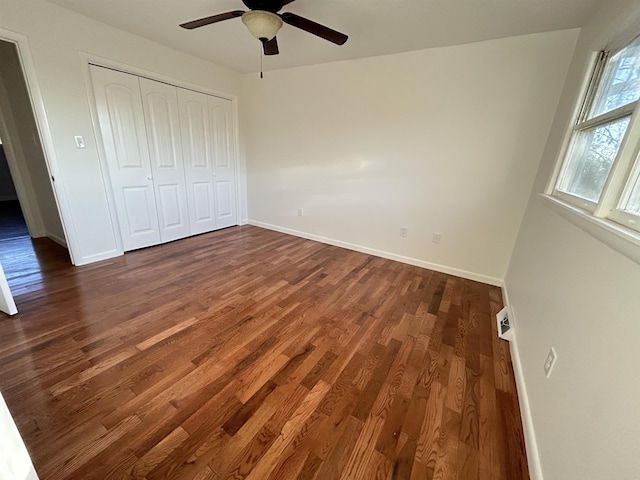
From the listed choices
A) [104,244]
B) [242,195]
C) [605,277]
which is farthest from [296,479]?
[242,195]

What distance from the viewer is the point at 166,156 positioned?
3.36 metres

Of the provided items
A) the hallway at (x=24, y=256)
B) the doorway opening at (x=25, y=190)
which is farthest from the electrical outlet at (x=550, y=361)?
the doorway opening at (x=25, y=190)

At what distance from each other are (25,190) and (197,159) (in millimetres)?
2190

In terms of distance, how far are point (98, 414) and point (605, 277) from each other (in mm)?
2274

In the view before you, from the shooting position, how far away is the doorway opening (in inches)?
106

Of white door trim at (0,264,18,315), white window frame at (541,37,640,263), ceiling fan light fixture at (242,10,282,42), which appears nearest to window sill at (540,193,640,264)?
white window frame at (541,37,640,263)

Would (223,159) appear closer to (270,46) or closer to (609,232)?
(270,46)

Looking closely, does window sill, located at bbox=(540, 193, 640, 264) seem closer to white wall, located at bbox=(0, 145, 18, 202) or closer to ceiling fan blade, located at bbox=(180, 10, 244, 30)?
ceiling fan blade, located at bbox=(180, 10, 244, 30)

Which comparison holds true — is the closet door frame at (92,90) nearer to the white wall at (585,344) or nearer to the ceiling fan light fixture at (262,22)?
the ceiling fan light fixture at (262,22)

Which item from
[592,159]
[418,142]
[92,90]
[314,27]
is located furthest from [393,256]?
[92,90]

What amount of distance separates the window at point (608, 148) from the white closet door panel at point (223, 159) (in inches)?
159

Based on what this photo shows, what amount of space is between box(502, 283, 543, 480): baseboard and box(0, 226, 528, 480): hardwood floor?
1.6 inches

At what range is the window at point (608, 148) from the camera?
105 centimetres

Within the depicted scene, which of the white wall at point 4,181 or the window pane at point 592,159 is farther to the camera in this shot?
the white wall at point 4,181
